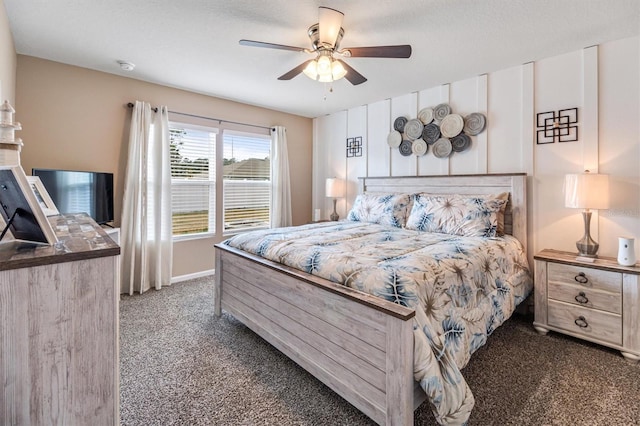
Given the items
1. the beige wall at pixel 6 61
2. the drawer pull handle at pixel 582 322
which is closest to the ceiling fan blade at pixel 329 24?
the beige wall at pixel 6 61

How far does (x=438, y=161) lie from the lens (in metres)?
3.65

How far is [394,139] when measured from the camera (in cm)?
400

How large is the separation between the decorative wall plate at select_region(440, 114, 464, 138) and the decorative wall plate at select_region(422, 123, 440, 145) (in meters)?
0.07

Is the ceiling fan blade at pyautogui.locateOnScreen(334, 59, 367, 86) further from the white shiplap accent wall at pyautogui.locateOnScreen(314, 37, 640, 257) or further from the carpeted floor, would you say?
the carpeted floor

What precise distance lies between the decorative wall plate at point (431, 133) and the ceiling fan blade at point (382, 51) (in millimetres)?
1717

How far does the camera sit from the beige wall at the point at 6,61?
2100 mm

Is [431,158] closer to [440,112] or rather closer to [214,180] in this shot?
[440,112]

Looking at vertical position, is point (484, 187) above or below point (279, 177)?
below

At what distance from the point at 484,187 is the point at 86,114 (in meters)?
4.33

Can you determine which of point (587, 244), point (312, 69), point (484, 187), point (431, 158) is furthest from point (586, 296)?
point (312, 69)

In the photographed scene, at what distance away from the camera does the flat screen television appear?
279cm

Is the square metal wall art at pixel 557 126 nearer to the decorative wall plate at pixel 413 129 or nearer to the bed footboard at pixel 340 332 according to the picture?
the decorative wall plate at pixel 413 129

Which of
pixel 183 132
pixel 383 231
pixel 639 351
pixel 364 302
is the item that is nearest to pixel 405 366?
pixel 364 302

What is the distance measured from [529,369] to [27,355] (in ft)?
8.77
